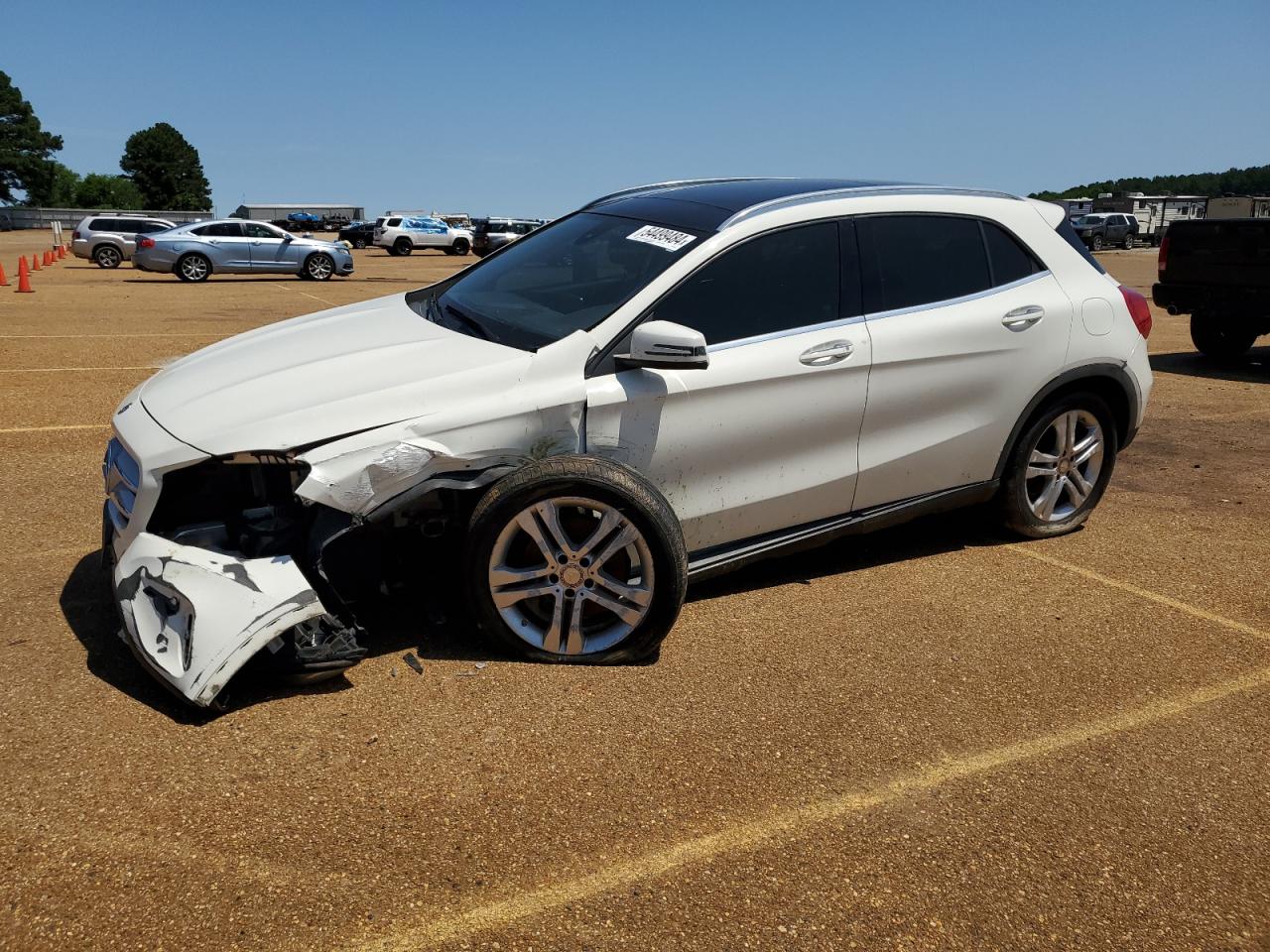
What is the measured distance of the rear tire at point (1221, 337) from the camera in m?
11.4

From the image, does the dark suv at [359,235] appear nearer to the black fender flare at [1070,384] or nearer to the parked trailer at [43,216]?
the parked trailer at [43,216]

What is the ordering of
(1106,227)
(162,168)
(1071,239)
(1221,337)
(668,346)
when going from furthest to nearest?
(162,168), (1106,227), (1221,337), (1071,239), (668,346)

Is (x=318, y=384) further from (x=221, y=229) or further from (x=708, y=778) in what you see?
(x=221, y=229)

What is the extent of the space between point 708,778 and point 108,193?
520ft

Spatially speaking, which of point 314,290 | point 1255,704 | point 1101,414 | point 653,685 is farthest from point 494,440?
point 314,290

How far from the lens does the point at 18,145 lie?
374ft

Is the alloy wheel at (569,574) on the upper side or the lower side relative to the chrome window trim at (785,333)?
lower

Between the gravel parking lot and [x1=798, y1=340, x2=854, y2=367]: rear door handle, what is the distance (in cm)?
104

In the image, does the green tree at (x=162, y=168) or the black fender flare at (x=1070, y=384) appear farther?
the green tree at (x=162, y=168)

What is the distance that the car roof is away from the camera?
14.4 ft

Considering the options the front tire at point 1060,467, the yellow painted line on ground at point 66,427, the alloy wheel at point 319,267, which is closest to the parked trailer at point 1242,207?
the alloy wheel at point 319,267

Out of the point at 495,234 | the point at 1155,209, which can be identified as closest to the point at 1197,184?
the point at 1155,209

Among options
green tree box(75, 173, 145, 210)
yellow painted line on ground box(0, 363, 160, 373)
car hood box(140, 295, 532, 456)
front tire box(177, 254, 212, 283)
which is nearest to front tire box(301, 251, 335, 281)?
front tire box(177, 254, 212, 283)

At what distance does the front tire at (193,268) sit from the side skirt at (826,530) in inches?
975
